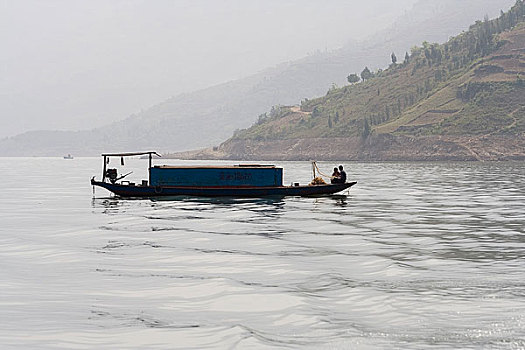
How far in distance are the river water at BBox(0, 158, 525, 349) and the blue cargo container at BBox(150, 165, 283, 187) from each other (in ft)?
45.7

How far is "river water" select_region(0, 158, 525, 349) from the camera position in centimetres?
1348

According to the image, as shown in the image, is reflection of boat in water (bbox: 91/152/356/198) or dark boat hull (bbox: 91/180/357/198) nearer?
dark boat hull (bbox: 91/180/357/198)

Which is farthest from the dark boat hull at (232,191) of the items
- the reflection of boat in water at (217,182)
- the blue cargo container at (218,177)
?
the blue cargo container at (218,177)

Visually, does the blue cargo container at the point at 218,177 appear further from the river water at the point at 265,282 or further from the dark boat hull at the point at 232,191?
the river water at the point at 265,282

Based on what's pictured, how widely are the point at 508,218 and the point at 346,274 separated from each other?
20.9 m

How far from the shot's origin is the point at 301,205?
4738 cm

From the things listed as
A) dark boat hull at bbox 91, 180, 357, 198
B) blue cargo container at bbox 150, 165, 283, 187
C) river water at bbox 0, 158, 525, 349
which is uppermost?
blue cargo container at bbox 150, 165, 283, 187

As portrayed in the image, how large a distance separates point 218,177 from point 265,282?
34.0 m

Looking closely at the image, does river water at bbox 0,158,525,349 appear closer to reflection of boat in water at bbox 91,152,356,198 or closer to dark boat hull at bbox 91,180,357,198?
dark boat hull at bbox 91,180,357,198

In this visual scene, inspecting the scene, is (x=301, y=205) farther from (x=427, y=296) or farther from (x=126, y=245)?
(x=427, y=296)

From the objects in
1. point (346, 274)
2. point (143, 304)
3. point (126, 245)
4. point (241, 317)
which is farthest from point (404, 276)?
point (126, 245)

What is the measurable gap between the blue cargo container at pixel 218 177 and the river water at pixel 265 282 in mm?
13940

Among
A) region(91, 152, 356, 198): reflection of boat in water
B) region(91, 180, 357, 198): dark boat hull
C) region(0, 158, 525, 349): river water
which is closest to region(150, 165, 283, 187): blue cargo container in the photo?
region(91, 152, 356, 198): reflection of boat in water

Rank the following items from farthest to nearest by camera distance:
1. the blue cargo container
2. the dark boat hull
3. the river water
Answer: the blue cargo container → the dark boat hull → the river water
